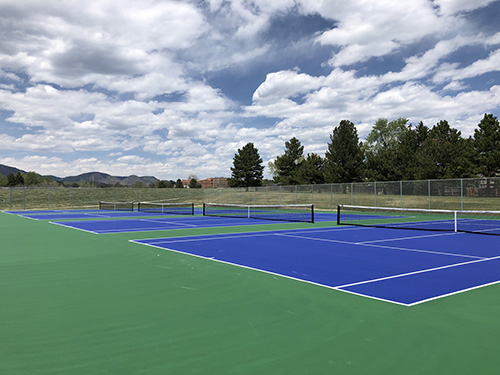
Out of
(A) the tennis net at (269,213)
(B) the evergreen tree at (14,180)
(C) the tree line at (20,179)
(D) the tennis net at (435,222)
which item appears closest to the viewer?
(D) the tennis net at (435,222)

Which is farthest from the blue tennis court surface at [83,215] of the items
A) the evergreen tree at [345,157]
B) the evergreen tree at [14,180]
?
the evergreen tree at [14,180]

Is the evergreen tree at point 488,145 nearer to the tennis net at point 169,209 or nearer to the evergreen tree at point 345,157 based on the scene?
the evergreen tree at point 345,157

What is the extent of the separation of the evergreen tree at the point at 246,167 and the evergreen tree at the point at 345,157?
1576 cm

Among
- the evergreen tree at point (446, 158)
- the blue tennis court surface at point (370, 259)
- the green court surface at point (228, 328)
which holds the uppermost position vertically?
the evergreen tree at point (446, 158)

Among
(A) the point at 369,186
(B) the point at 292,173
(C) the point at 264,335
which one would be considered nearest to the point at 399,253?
(C) the point at 264,335

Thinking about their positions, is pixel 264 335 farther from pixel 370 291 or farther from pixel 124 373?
pixel 370 291

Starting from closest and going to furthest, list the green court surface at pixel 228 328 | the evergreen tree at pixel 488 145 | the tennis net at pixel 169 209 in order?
the green court surface at pixel 228 328 → the tennis net at pixel 169 209 → the evergreen tree at pixel 488 145

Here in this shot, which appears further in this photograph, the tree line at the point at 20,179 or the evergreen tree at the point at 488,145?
the tree line at the point at 20,179

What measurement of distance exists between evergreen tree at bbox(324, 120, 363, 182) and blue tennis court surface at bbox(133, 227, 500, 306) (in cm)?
4283

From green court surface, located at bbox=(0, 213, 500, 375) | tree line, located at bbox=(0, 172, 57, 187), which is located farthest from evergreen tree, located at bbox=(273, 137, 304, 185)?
tree line, located at bbox=(0, 172, 57, 187)

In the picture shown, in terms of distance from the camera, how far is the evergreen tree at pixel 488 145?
38344 mm

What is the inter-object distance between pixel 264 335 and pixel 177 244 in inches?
305

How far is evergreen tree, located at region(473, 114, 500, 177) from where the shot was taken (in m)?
38.3

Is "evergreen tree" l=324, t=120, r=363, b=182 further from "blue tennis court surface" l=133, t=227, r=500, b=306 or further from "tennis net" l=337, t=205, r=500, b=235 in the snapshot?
"blue tennis court surface" l=133, t=227, r=500, b=306
